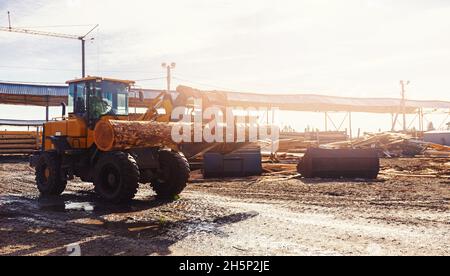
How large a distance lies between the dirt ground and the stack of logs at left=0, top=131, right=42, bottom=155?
2082 cm

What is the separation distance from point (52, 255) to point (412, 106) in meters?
58.4

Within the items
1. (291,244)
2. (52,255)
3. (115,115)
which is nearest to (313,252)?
(291,244)

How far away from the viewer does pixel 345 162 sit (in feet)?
50.0

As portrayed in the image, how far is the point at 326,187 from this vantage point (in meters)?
13.0

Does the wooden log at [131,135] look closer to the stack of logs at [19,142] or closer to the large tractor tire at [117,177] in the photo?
the large tractor tire at [117,177]

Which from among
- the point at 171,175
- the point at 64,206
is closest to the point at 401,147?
the point at 171,175

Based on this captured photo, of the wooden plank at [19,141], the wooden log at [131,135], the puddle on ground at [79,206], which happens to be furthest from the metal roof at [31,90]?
the wooden log at [131,135]

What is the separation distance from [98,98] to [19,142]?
24493mm

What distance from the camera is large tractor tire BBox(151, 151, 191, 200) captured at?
11164 millimetres

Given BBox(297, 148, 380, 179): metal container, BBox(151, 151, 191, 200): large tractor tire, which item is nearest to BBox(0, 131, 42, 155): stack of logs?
BBox(297, 148, 380, 179): metal container

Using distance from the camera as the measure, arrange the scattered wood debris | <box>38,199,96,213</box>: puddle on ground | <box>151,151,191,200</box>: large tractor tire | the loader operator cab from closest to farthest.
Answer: <box>38,199,96,213</box>: puddle on ground < <box>151,151,191,200</box>: large tractor tire < the loader operator cab < the scattered wood debris

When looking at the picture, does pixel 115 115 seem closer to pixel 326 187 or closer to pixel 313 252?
pixel 326 187

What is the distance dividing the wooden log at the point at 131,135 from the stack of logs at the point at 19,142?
25.3m

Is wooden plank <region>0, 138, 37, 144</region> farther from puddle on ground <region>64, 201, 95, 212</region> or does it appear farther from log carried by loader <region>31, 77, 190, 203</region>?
puddle on ground <region>64, 201, 95, 212</region>
